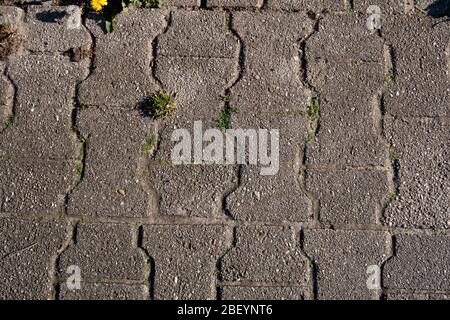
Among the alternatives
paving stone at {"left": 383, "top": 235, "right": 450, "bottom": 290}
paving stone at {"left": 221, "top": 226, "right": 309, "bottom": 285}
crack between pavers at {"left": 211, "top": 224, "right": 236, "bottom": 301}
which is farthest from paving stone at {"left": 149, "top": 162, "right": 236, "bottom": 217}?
paving stone at {"left": 383, "top": 235, "right": 450, "bottom": 290}

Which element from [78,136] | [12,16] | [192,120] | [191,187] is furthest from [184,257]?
[12,16]

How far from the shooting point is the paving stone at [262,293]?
285cm

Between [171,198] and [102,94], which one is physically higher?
[102,94]

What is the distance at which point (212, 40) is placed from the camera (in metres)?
3.19

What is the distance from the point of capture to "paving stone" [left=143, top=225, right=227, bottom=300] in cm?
285

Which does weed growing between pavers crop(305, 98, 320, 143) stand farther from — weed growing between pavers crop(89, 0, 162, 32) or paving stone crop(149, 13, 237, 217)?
weed growing between pavers crop(89, 0, 162, 32)

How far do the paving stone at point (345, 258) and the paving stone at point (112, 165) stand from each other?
0.95 meters

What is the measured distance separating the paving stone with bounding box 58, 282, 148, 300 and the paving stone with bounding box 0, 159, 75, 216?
448 mm

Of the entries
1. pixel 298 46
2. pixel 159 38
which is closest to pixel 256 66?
pixel 298 46

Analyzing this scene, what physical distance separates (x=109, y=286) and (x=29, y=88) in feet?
4.02

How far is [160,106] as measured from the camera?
3051 mm

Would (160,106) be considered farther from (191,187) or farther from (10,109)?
(10,109)

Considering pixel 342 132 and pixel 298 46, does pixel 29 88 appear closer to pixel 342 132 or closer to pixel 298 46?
pixel 298 46

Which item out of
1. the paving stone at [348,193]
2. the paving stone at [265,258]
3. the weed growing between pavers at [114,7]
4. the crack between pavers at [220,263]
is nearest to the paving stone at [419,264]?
the paving stone at [348,193]
